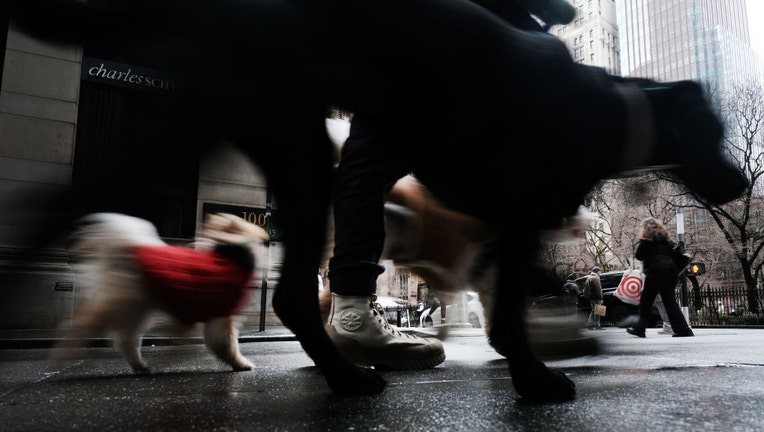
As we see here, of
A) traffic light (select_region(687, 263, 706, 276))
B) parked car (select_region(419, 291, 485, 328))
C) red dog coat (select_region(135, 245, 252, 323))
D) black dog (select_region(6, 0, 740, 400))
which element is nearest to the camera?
black dog (select_region(6, 0, 740, 400))

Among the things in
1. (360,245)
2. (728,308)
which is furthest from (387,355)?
(728,308)

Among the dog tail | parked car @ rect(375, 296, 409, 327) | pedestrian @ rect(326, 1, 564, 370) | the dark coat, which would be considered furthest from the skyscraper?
parked car @ rect(375, 296, 409, 327)

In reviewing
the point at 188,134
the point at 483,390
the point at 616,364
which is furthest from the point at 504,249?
the point at 616,364

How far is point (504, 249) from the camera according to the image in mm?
1620

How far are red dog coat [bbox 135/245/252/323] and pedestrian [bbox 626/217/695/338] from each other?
7284mm

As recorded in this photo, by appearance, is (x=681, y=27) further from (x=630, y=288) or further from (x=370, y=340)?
(x=370, y=340)

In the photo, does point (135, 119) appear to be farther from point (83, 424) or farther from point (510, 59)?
point (510, 59)

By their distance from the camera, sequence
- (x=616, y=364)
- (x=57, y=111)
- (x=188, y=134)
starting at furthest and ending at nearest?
(x=57, y=111) < (x=616, y=364) < (x=188, y=134)

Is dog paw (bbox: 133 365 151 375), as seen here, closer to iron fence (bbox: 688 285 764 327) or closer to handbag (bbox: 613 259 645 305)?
handbag (bbox: 613 259 645 305)

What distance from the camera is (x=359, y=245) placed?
8.06 feet

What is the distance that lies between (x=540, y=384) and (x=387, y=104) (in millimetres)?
854

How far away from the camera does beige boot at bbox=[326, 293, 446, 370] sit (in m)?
2.50

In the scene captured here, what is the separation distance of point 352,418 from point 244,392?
68 centimetres

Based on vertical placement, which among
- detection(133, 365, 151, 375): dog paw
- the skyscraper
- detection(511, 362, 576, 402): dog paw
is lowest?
detection(133, 365, 151, 375): dog paw
